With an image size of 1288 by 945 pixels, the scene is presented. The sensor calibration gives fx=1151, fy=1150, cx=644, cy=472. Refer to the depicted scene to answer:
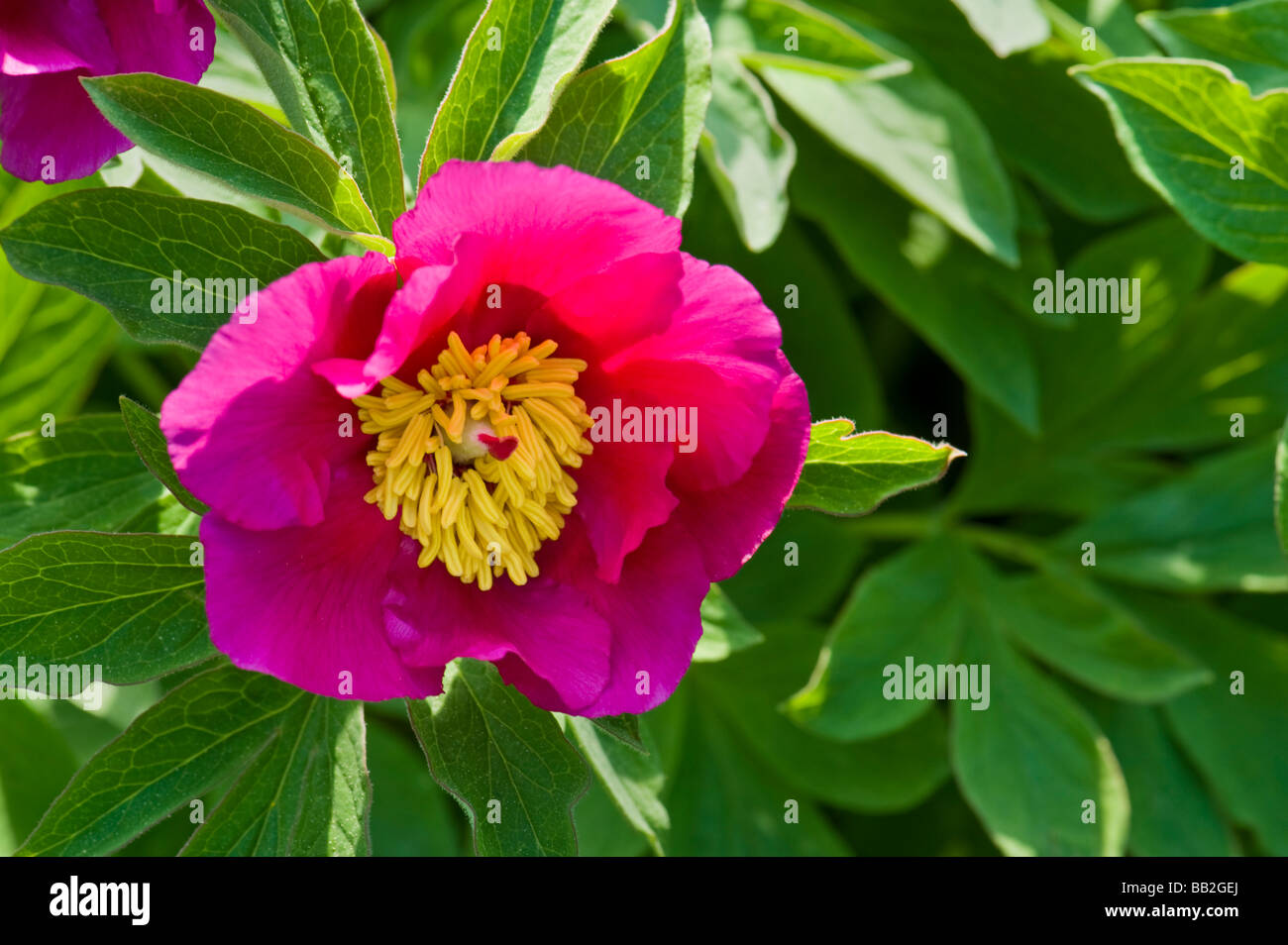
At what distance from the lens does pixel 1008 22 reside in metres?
1.12

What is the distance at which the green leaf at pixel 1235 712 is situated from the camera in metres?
1.35

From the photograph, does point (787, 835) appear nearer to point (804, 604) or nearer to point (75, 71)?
point (804, 604)

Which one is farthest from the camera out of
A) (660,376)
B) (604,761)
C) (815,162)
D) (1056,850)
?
(815,162)

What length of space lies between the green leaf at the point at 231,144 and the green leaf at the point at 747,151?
1.28ft

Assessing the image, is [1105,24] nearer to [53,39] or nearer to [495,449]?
[495,449]

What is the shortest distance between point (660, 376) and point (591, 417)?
0.06 meters

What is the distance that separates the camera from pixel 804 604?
1397mm

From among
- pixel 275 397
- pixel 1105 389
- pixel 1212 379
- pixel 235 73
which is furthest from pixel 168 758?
pixel 1212 379

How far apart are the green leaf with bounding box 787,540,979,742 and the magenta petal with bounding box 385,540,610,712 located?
0.43 m

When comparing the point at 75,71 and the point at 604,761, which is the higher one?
the point at 75,71

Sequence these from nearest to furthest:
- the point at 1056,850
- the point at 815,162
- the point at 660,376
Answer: the point at 660,376 → the point at 1056,850 → the point at 815,162
